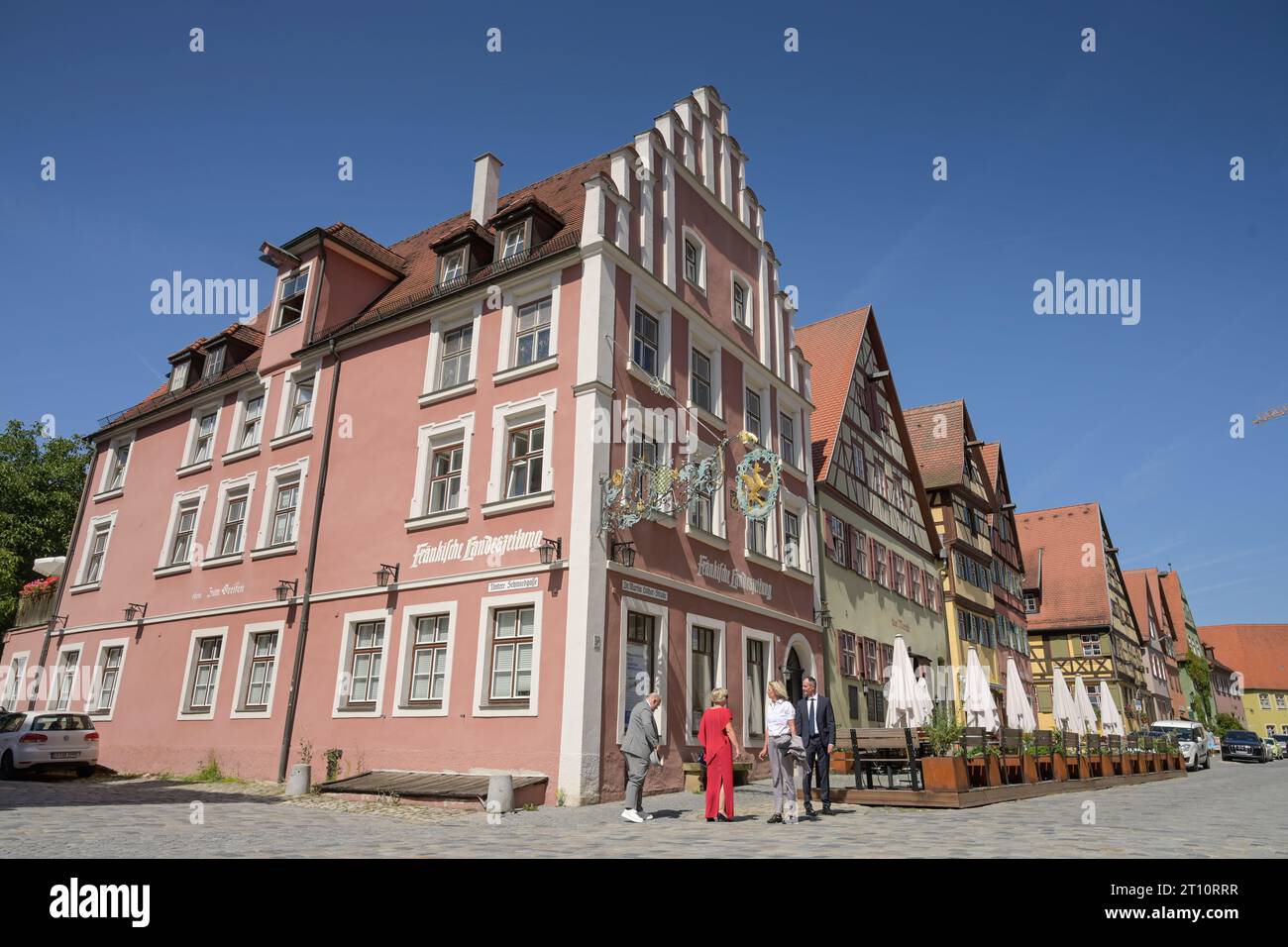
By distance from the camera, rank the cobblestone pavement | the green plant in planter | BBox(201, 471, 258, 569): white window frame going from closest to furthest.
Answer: the cobblestone pavement, the green plant in planter, BBox(201, 471, 258, 569): white window frame

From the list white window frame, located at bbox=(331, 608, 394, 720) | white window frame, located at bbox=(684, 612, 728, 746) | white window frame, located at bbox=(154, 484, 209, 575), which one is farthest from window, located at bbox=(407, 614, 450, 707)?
white window frame, located at bbox=(154, 484, 209, 575)

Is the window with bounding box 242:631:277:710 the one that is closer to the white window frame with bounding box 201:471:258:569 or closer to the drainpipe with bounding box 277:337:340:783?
the drainpipe with bounding box 277:337:340:783

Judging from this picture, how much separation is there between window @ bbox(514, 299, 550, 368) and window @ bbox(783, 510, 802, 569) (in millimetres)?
8448

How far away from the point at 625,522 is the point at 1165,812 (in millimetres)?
9410

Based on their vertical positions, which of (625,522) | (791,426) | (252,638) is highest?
(791,426)

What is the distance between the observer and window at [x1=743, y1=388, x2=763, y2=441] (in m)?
21.9

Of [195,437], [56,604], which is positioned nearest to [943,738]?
[195,437]

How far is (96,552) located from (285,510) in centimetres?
1009

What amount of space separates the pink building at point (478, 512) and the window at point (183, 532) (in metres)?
0.08

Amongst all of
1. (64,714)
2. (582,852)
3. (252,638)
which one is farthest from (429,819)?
(64,714)

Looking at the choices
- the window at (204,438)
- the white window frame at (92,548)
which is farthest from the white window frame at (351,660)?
the white window frame at (92,548)

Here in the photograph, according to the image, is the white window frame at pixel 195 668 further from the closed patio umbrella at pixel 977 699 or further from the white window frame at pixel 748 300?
the closed patio umbrella at pixel 977 699

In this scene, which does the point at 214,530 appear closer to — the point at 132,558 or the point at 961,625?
the point at 132,558
